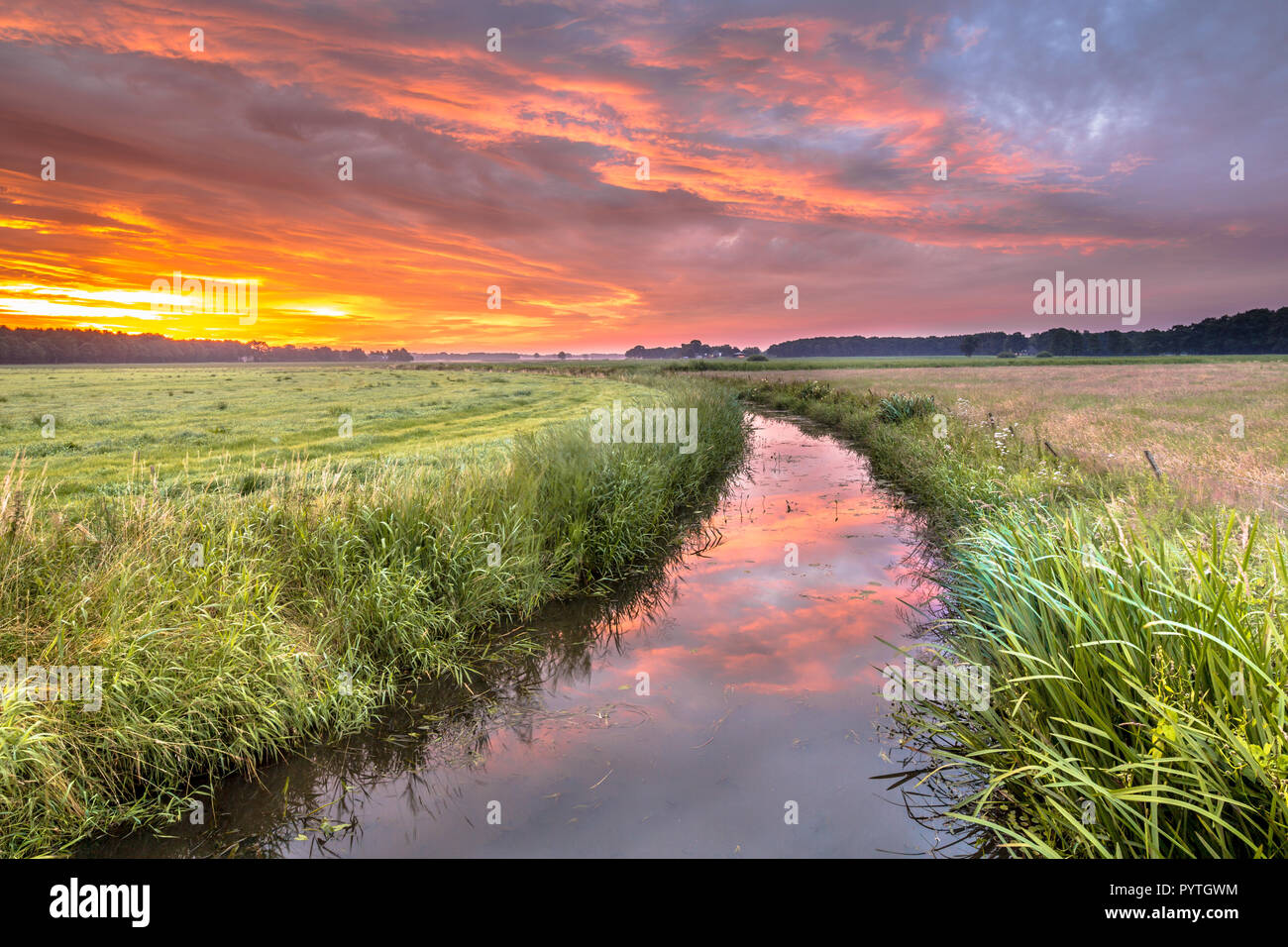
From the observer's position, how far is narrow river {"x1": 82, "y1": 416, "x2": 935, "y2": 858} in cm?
455

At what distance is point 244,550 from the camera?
648cm

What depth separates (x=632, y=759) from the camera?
223 inches

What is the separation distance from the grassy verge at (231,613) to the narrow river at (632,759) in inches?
17.9

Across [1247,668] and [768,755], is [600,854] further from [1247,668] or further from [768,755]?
[1247,668]

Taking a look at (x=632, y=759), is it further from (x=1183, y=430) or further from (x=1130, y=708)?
(x=1183, y=430)

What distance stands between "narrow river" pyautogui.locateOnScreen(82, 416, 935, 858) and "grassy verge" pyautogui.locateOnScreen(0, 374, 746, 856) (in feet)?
1.49

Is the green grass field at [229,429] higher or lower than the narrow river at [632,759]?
higher

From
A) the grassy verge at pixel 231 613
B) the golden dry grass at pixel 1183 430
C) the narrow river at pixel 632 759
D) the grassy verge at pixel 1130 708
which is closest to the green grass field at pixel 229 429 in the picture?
the grassy verge at pixel 231 613

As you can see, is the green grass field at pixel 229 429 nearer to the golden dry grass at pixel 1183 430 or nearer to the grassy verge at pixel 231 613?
the grassy verge at pixel 231 613

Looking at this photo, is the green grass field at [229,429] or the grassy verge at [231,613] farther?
the green grass field at [229,429]

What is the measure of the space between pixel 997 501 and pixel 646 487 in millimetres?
6992

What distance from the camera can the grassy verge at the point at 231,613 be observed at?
14.2ft

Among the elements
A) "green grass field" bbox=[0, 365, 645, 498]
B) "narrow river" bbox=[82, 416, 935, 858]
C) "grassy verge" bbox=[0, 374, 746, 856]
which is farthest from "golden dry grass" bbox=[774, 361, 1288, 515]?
"green grass field" bbox=[0, 365, 645, 498]
